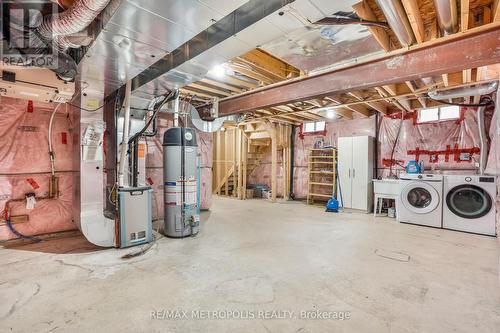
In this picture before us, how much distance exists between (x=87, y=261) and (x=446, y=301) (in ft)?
11.3

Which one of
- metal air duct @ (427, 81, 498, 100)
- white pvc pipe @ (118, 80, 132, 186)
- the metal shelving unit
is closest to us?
white pvc pipe @ (118, 80, 132, 186)

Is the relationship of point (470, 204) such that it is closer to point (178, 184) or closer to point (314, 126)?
point (314, 126)

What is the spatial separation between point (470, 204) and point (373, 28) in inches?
141

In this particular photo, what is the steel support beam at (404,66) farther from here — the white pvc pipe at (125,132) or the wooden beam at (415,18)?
the white pvc pipe at (125,132)

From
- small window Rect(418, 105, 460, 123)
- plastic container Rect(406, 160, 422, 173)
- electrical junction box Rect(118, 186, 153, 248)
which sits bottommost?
electrical junction box Rect(118, 186, 153, 248)

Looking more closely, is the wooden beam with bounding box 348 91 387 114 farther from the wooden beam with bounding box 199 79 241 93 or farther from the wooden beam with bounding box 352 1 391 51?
the wooden beam with bounding box 199 79 241 93

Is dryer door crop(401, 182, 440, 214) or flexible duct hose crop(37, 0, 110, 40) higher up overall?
flexible duct hose crop(37, 0, 110, 40)

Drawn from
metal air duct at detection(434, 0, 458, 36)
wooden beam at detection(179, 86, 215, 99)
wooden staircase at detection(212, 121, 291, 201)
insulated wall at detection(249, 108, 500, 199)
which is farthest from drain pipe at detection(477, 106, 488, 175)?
wooden beam at detection(179, 86, 215, 99)

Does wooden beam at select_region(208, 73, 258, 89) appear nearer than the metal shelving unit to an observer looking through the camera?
Yes

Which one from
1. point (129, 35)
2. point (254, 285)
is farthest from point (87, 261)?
point (129, 35)

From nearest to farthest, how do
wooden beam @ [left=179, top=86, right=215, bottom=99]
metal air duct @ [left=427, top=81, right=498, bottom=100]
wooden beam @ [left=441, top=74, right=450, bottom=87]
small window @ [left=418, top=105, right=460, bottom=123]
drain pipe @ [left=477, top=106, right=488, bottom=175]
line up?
wooden beam @ [left=441, top=74, right=450, bottom=87] → metal air duct @ [left=427, top=81, right=498, bottom=100] → wooden beam @ [left=179, top=86, right=215, bottom=99] → drain pipe @ [left=477, top=106, right=488, bottom=175] → small window @ [left=418, top=105, right=460, bottom=123]

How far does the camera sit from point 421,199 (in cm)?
451

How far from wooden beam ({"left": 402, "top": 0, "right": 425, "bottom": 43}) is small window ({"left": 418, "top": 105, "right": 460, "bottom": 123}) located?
3.50m

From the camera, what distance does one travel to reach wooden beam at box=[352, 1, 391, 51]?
190 cm
